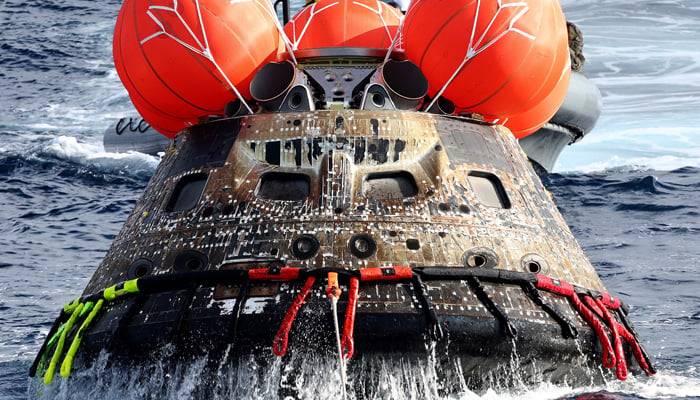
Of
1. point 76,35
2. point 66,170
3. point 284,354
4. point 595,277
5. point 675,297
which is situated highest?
point 284,354

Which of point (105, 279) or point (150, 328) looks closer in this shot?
point (150, 328)

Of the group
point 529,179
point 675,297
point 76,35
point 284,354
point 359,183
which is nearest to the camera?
point 284,354

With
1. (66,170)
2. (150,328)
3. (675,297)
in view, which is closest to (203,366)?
(150,328)

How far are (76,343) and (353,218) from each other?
192 cm

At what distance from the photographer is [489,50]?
761 centimetres

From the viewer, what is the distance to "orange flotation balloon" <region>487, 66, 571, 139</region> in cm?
830

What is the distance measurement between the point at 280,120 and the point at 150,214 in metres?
1.14

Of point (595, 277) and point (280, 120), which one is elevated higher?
point (280, 120)

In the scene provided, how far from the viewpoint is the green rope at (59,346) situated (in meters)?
6.60

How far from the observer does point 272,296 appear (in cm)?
636

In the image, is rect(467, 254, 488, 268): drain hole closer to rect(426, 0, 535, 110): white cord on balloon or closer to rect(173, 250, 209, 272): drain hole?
Result: rect(426, 0, 535, 110): white cord on balloon

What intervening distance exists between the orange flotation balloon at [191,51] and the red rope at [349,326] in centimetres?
232

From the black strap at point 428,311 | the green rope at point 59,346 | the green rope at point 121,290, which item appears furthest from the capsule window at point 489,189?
the green rope at point 59,346

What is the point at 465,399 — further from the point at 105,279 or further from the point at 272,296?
the point at 105,279
